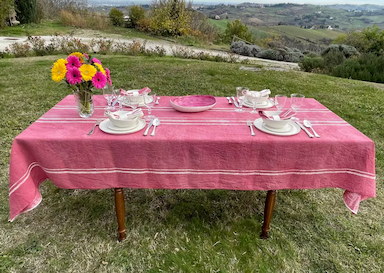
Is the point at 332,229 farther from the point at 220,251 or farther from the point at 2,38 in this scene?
the point at 2,38

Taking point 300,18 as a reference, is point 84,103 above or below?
below

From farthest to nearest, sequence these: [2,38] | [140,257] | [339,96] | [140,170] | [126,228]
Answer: [2,38] < [339,96] < [126,228] < [140,257] < [140,170]

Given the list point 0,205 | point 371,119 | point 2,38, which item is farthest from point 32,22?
point 371,119

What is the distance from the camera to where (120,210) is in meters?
1.88

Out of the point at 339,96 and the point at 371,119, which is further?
the point at 339,96

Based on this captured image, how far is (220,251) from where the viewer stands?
1.96 meters

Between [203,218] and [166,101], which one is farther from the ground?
[166,101]

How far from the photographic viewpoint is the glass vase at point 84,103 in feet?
5.74

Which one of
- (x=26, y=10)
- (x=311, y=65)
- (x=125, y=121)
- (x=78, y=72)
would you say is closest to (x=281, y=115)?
(x=125, y=121)

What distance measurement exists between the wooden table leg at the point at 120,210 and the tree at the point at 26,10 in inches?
673

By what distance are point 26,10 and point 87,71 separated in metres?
17.0

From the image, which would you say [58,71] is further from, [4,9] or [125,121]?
[4,9]

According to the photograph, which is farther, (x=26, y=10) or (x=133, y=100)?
(x=26, y=10)

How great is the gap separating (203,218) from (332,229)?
1.08 metres
